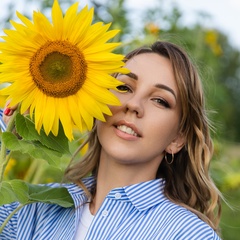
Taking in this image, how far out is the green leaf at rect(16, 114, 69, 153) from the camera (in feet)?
5.36

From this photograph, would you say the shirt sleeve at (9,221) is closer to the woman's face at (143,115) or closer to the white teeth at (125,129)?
the woman's face at (143,115)

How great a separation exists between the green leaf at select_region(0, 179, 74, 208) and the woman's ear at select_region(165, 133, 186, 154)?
1.09ft

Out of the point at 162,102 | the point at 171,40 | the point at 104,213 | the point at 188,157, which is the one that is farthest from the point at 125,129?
the point at 171,40

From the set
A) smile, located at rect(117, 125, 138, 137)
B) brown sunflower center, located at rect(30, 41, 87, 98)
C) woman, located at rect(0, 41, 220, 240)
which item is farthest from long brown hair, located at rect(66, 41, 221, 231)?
brown sunflower center, located at rect(30, 41, 87, 98)

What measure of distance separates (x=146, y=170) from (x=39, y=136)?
514 millimetres

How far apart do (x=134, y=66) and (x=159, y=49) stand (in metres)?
0.16

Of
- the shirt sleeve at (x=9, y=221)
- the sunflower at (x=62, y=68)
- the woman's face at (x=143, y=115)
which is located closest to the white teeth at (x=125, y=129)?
the woman's face at (x=143, y=115)

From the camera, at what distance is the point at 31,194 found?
188cm

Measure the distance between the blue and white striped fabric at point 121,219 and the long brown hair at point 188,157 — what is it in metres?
0.07

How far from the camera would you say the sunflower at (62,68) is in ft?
5.09

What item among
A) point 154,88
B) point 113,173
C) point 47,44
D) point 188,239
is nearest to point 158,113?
point 154,88

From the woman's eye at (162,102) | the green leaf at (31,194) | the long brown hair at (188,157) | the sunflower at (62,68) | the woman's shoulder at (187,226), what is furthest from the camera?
the long brown hair at (188,157)

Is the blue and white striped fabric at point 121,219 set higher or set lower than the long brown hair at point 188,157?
lower

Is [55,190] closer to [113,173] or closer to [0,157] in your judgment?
[113,173]
